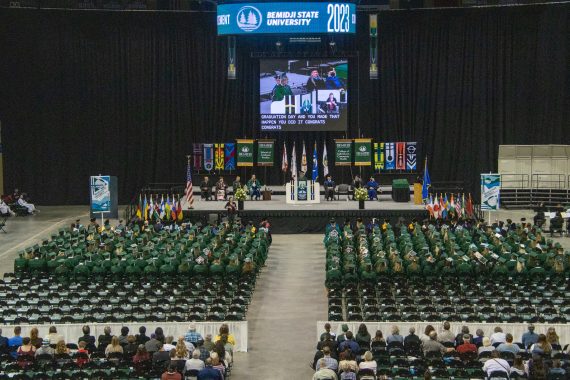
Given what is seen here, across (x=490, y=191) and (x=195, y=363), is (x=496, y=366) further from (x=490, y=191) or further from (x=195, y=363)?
(x=490, y=191)

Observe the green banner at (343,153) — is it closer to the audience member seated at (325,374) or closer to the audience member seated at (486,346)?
the audience member seated at (486,346)

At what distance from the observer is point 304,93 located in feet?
157

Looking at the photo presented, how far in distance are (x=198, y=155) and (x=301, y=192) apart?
801 cm

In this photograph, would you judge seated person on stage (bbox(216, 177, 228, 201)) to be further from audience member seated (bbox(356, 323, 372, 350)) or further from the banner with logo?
audience member seated (bbox(356, 323, 372, 350))

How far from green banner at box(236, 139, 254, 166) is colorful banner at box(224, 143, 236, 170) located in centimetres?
40

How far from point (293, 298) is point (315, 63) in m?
21.9

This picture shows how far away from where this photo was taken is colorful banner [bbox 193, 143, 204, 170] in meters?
48.5

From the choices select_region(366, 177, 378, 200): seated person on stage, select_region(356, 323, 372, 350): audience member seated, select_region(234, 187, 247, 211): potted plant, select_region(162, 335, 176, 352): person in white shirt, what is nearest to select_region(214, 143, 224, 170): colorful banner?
select_region(366, 177, 378, 200): seated person on stage

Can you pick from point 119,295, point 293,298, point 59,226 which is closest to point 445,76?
point 59,226

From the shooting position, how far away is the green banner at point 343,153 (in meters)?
47.8

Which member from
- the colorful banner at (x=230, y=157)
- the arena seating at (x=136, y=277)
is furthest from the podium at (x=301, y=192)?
the arena seating at (x=136, y=277)

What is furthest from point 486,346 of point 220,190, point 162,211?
point 220,190

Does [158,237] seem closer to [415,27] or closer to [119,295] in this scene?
[119,295]

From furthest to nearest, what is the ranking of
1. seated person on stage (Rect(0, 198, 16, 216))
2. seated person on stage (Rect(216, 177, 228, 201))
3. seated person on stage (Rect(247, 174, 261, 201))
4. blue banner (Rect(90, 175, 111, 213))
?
1. seated person on stage (Rect(0, 198, 16, 216))
2. seated person on stage (Rect(247, 174, 261, 201))
3. seated person on stage (Rect(216, 177, 228, 201))
4. blue banner (Rect(90, 175, 111, 213))
